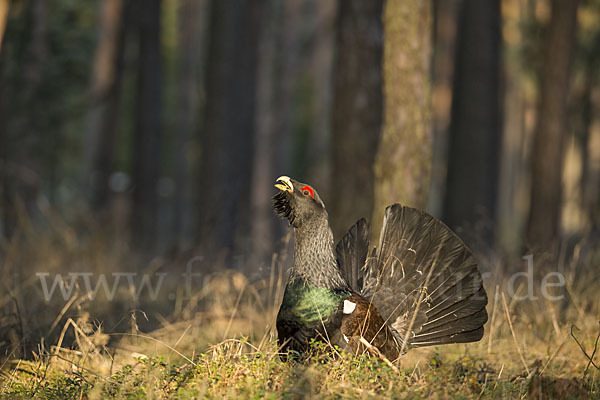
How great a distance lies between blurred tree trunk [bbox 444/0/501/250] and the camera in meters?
12.4

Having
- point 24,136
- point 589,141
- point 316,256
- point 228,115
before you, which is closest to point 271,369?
point 316,256

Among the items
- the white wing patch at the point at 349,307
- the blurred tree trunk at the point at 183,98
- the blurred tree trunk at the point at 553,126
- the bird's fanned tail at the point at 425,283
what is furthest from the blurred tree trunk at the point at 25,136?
the blurred tree trunk at the point at 183,98

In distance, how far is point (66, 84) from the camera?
13930mm

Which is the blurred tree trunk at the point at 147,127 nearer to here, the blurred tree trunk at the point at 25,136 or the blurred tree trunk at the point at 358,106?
the blurred tree trunk at the point at 25,136

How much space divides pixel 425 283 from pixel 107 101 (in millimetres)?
11517

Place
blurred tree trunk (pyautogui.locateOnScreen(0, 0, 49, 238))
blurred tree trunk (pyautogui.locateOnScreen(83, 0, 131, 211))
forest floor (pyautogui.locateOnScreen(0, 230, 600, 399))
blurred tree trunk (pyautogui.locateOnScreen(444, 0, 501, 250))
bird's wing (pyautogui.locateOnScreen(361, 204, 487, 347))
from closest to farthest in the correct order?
forest floor (pyautogui.locateOnScreen(0, 230, 600, 399))
bird's wing (pyautogui.locateOnScreen(361, 204, 487, 347))
blurred tree trunk (pyautogui.locateOnScreen(0, 0, 49, 238))
blurred tree trunk (pyautogui.locateOnScreen(444, 0, 501, 250))
blurred tree trunk (pyautogui.locateOnScreen(83, 0, 131, 211))

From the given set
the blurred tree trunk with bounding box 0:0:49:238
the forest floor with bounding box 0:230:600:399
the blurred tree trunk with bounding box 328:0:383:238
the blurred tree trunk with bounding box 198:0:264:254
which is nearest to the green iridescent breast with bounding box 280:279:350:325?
the forest floor with bounding box 0:230:600:399

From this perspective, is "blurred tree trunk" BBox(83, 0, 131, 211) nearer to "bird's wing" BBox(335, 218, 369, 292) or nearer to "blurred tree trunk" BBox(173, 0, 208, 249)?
"blurred tree trunk" BBox(173, 0, 208, 249)

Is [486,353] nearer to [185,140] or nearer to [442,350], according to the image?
[442,350]

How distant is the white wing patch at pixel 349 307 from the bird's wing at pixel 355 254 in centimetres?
76

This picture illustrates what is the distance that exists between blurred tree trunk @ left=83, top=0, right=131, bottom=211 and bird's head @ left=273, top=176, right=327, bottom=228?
995 centimetres

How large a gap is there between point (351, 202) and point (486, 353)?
10.2 ft

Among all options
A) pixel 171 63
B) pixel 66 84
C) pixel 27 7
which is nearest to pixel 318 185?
pixel 66 84

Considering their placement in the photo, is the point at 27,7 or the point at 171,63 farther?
the point at 171,63
